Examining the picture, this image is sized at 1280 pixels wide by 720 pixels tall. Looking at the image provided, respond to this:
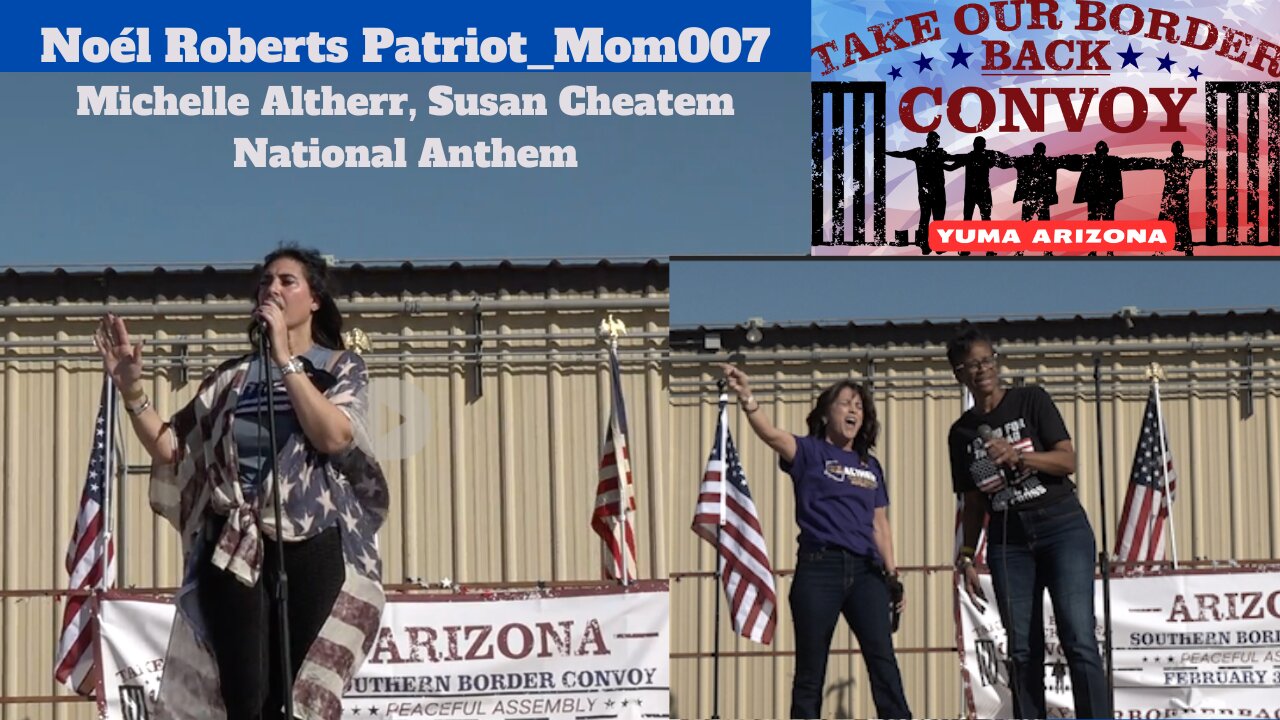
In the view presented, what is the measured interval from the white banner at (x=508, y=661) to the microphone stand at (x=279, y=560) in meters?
4.07

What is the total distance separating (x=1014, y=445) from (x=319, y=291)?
9.30ft

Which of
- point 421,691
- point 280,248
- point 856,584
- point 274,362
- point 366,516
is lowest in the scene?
point 421,691

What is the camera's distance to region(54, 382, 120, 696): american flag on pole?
338 inches

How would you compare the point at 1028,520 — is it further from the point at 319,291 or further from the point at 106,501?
the point at 106,501

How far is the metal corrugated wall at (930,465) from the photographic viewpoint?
39.8ft

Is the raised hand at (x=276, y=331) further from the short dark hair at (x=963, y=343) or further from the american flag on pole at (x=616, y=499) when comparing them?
the american flag on pole at (x=616, y=499)

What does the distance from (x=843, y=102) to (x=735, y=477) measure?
2.28 metres

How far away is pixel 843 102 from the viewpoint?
7797mm

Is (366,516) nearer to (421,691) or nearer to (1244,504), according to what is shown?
(421,691)

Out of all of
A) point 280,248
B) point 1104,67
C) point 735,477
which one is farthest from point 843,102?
point 280,248

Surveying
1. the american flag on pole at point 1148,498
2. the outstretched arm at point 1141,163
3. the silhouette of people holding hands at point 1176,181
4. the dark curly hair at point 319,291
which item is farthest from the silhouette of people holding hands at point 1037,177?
the dark curly hair at point 319,291

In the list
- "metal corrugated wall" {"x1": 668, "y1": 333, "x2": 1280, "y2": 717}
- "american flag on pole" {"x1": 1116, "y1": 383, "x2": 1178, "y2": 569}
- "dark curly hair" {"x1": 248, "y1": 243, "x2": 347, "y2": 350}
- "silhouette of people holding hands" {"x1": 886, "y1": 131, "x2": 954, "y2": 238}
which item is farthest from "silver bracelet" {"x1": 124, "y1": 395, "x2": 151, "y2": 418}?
"metal corrugated wall" {"x1": 668, "y1": 333, "x2": 1280, "y2": 717}

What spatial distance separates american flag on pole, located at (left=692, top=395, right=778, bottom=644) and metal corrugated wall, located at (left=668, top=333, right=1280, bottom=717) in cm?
287

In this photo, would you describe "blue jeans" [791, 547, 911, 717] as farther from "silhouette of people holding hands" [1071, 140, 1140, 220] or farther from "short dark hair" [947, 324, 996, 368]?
"silhouette of people holding hands" [1071, 140, 1140, 220]
